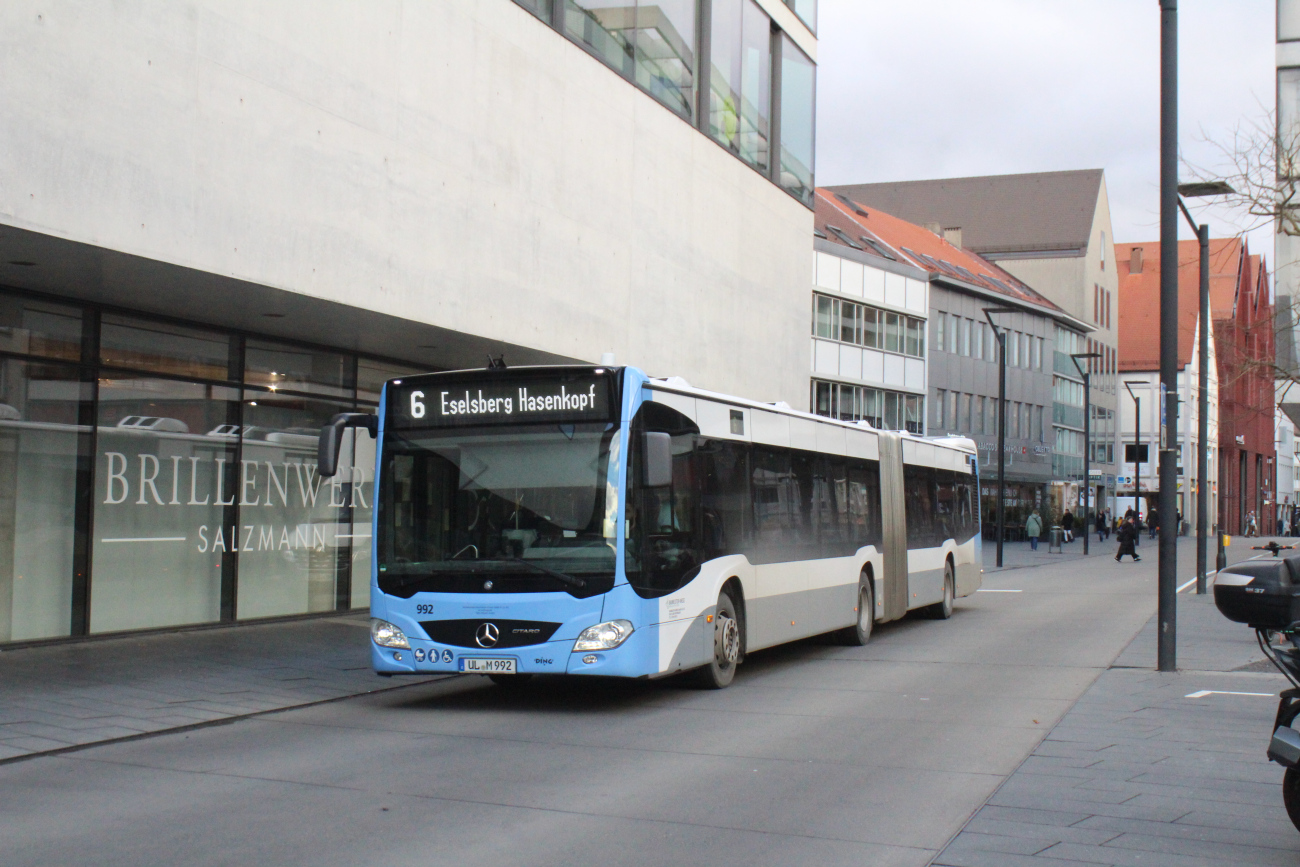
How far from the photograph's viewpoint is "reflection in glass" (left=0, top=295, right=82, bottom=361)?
14.1 meters

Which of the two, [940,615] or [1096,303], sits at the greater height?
[1096,303]

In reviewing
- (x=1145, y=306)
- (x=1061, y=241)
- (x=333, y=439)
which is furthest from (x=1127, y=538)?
(x=1145, y=306)

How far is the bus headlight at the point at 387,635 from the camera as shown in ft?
36.0

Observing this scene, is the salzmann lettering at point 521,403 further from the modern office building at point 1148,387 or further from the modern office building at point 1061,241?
the modern office building at point 1148,387

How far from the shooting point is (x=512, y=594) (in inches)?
420

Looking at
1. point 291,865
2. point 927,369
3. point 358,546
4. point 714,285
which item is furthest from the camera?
point 927,369

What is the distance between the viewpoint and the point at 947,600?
69.6 feet

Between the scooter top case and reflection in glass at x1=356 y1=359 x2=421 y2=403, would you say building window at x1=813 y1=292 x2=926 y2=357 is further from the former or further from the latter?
the scooter top case

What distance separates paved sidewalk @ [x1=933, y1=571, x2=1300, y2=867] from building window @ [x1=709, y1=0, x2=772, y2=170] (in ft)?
49.9

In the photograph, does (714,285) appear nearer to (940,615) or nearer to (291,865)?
(940,615)

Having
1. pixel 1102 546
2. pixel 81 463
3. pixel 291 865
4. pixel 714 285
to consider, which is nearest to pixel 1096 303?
pixel 1102 546

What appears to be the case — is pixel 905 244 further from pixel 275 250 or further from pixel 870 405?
pixel 275 250

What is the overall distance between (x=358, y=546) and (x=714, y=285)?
859 cm

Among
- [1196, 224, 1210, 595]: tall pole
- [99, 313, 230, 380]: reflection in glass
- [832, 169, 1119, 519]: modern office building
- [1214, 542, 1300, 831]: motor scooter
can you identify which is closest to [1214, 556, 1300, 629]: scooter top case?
[1214, 542, 1300, 831]: motor scooter
